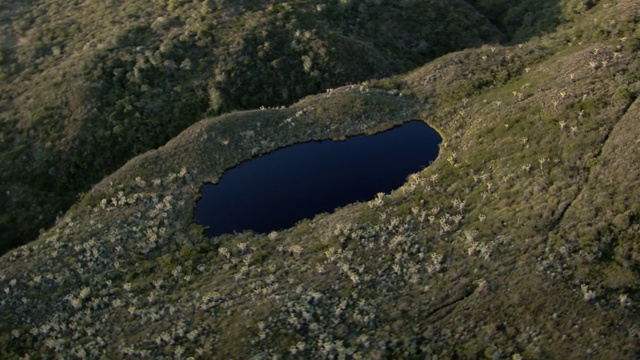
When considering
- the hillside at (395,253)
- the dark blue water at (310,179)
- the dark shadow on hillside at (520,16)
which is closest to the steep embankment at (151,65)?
the dark shadow on hillside at (520,16)

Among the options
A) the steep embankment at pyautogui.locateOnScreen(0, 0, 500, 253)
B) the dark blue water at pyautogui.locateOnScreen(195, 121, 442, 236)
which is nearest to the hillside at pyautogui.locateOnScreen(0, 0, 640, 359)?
the dark blue water at pyautogui.locateOnScreen(195, 121, 442, 236)

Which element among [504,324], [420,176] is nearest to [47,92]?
[420,176]

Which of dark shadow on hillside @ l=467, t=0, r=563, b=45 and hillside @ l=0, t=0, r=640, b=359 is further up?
dark shadow on hillside @ l=467, t=0, r=563, b=45

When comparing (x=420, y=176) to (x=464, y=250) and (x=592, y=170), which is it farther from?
(x=592, y=170)

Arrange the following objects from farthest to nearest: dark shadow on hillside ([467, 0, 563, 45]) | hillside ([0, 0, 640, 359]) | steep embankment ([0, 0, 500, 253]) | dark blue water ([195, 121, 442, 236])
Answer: dark shadow on hillside ([467, 0, 563, 45]) → steep embankment ([0, 0, 500, 253]) → dark blue water ([195, 121, 442, 236]) → hillside ([0, 0, 640, 359])

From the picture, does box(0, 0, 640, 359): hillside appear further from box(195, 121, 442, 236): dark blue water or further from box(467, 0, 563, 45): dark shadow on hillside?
box(467, 0, 563, 45): dark shadow on hillside

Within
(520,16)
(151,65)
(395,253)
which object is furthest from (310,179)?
(520,16)

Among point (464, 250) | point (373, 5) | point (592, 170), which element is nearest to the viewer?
point (464, 250)
